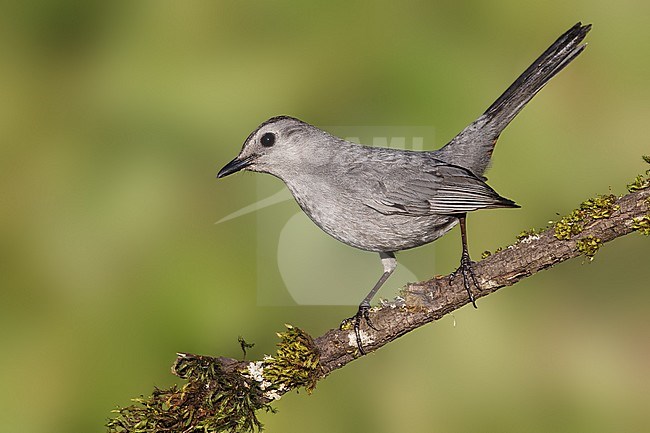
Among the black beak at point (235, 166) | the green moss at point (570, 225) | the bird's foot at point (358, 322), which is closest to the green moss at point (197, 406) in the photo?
the bird's foot at point (358, 322)

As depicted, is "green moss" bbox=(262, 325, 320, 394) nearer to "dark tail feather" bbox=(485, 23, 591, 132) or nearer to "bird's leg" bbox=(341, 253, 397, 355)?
"bird's leg" bbox=(341, 253, 397, 355)

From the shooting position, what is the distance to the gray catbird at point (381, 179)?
1506 mm

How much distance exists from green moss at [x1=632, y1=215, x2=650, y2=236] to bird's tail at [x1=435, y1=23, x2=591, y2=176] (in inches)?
18.1

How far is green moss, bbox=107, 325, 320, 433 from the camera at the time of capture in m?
1.32

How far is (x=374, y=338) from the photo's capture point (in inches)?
55.8

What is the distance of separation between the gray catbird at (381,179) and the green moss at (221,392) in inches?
5.1

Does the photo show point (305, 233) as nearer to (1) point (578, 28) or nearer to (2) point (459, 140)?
(2) point (459, 140)

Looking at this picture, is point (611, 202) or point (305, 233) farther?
point (305, 233)

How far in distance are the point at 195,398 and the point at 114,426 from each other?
15 cm

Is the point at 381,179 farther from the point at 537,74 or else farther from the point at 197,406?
the point at 197,406

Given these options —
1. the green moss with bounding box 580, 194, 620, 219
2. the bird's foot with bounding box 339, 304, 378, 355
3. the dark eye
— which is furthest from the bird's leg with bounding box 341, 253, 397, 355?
the green moss with bounding box 580, 194, 620, 219

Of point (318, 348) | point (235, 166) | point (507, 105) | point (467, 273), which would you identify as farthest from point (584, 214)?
point (235, 166)

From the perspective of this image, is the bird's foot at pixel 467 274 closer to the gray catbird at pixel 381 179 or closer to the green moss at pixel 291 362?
the gray catbird at pixel 381 179

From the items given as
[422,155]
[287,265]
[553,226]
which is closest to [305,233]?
[287,265]
